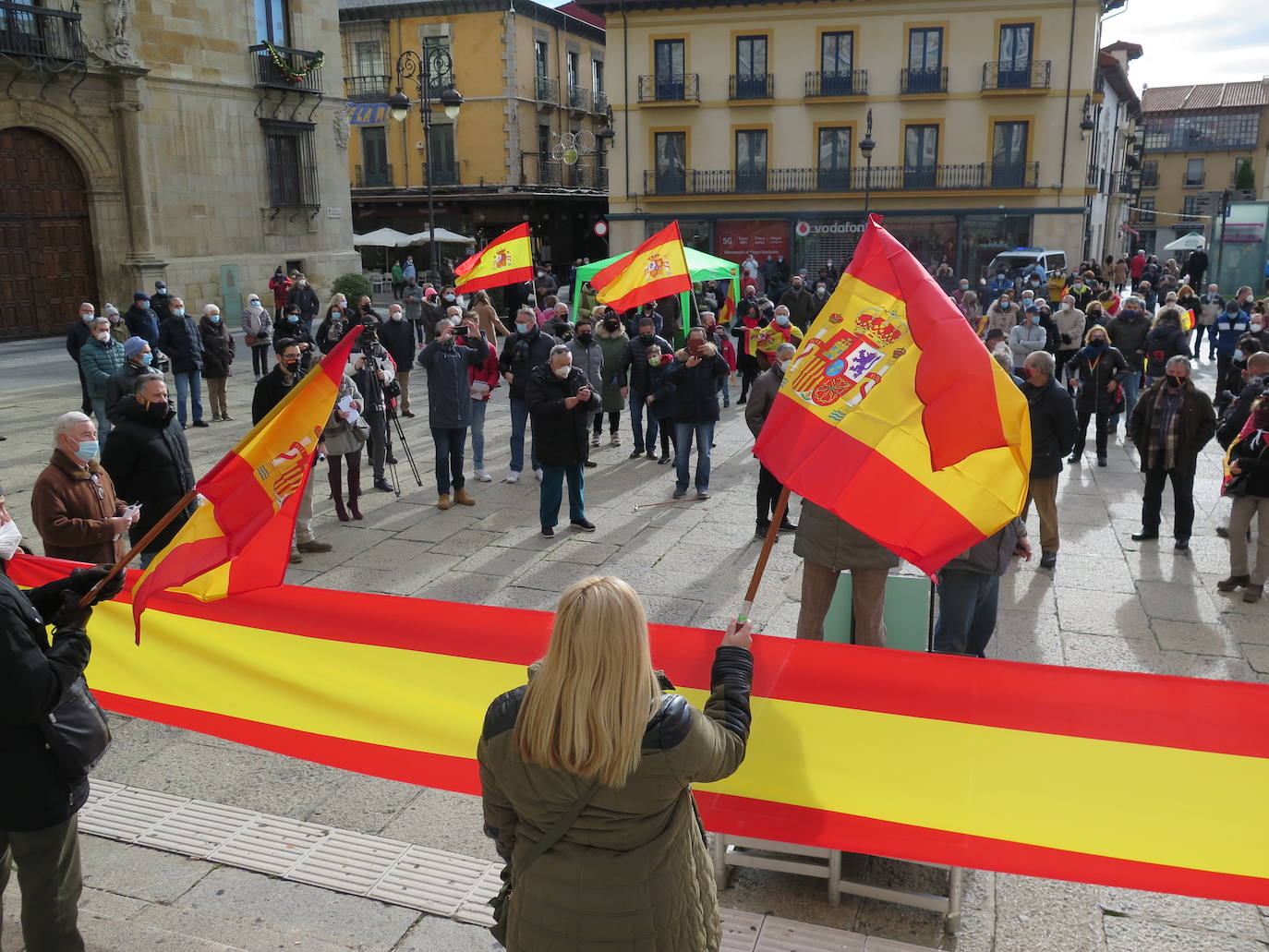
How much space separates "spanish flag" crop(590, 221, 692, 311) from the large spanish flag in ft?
29.8

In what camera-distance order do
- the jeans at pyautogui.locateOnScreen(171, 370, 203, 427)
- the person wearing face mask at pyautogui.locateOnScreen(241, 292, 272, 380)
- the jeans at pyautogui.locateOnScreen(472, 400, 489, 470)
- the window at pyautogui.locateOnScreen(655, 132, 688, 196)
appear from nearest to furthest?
the jeans at pyautogui.locateOnScreen(472, 400, 489, 470) < the jeans at pyautogui.locateOnScreen(171, 370, 203, 427) < the person wearing face mask at pyautogui.locateOnScreen(241, 292, 272, 380) < the window at pyautogui.locateOnScreen(655, 132, 688, 196)

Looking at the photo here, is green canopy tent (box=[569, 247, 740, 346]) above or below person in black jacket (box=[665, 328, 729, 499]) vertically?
above

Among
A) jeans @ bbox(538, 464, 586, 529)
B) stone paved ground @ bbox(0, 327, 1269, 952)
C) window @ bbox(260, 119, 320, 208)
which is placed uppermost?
window @ bbox(260, 119, 320, 208)

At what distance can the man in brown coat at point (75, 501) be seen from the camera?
5602 millimetres

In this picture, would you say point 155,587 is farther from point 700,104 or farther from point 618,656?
point 700,104

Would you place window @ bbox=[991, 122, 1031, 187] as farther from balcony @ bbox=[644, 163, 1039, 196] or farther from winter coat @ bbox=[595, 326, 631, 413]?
winter coat @ bbox=[595, 326, 631, 413]

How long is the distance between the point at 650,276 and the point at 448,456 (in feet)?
13.5

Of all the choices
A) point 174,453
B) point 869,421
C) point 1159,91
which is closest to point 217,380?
point 174,453

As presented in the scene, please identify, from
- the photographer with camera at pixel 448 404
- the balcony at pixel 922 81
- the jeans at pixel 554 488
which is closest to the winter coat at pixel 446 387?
the photographer with camera at pixel 448 404

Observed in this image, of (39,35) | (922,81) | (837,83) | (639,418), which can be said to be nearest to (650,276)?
(639,418)

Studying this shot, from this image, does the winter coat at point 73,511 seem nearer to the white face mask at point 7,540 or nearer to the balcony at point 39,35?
the white face mask at point 7,540

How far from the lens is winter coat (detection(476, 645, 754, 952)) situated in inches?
93.2

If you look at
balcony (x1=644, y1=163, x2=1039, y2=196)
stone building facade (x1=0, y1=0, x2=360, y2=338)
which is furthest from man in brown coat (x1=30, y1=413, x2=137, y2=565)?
balcony (x1=644, y1=163, x2=1039, y2=196)

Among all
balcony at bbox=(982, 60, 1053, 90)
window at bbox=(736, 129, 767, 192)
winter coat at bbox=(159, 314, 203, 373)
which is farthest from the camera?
window at bbox=(736, 129, 767, 192)
